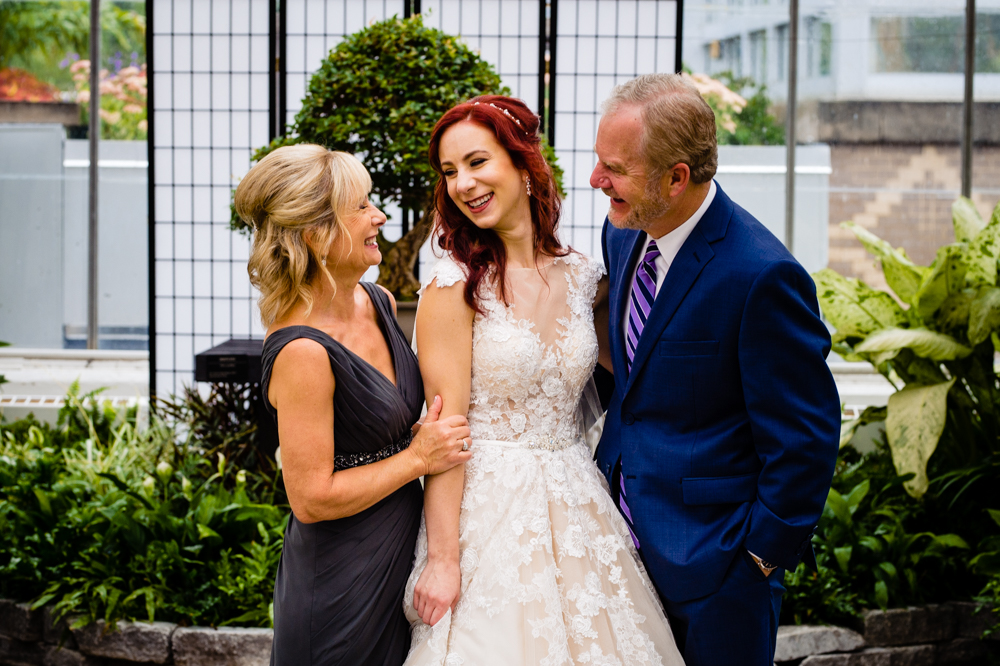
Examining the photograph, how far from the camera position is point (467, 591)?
1609 millimetres

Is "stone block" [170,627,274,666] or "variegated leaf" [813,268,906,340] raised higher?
"variegated leaf" [813,268,906,340]

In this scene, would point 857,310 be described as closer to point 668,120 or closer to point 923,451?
point 923,451

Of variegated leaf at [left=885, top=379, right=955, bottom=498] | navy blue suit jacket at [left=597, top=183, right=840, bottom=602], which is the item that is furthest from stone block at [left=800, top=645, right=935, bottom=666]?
navy blue suit jacket at [left=597, top=183, right=840, bottom=602]

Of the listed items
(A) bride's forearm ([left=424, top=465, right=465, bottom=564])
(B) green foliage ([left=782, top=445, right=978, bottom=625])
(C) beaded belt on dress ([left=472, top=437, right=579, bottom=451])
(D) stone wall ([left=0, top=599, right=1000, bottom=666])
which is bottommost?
(D) stone wall ([left=0, top=599, right=1000, bottom=666])

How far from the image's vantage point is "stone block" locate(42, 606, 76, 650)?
2791mm

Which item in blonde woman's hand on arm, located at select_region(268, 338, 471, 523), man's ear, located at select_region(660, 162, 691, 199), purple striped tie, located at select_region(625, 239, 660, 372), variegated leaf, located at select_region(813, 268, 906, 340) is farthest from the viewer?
variegated leaf, located at select_region(813, 268, 906, 340)

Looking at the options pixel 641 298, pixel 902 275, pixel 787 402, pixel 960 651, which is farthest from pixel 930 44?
pixel 787 402

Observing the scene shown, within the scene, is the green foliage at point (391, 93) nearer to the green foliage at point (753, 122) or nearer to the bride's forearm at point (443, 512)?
the bride's forearm at point (443, 512)

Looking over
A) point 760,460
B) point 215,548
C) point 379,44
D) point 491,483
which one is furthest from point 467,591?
point 379,44

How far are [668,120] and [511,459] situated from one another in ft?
2.55

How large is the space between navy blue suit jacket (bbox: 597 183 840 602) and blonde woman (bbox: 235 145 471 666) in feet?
1.39

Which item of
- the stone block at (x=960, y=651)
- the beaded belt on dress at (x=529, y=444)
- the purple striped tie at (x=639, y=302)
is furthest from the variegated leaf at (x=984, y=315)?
the beaded belt on dress at (x=529, y=444)

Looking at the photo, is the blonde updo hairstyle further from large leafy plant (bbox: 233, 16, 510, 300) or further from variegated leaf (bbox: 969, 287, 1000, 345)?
variegated leaf (bbox: 969, 287, 1000, 345)

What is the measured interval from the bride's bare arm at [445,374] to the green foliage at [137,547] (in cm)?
143
